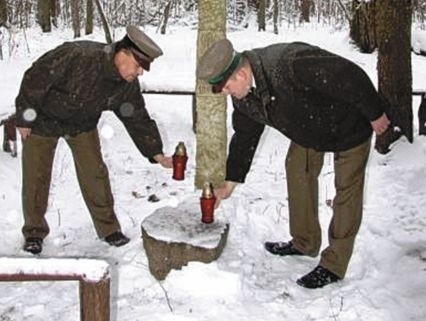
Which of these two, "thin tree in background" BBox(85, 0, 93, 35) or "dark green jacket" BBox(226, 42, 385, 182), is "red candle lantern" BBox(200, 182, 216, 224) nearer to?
"dark green jacket" BBox(226, 42, 385, 182)

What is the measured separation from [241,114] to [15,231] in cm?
229

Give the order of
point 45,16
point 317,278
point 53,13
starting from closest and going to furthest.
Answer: point 317,278 < point 45,16 < point 53,13

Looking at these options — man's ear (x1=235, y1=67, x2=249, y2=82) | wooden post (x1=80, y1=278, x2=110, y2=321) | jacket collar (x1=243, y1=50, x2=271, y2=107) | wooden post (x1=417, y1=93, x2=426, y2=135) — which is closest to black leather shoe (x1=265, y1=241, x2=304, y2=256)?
jacket collar (x1=243, y1=50, x2=271, y2=107)

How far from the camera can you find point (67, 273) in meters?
2.23

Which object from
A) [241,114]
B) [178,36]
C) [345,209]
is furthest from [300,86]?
[178,36]

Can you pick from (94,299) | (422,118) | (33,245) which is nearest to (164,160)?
(33,245)

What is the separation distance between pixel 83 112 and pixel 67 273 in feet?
7.74

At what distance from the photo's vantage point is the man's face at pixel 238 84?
11.8ft

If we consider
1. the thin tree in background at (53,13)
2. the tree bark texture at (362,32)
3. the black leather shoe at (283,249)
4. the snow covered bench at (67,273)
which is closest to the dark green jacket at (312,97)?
the black leather shoe at (283,249)

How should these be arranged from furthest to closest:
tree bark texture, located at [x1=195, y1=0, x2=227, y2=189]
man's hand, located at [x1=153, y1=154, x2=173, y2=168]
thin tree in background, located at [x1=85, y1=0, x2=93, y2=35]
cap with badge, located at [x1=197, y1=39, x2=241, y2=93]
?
1. thin tree in background, located at [x1=85, y1=0, x2=93, y2=35]
2. tree bark texture, located at [x1=195, y1=0, x2=227, y2=189]
3. man's hand, located at [x1=153, y1=154, x2=173, y2=168]
4. cap with badge, located at [x1=197, y1=39, x2=241, y2=93]

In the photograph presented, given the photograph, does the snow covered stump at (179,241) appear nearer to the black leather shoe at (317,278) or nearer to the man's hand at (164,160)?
the man's hand at (164,160)

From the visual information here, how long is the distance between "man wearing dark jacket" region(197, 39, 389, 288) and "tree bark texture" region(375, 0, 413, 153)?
2877 mm

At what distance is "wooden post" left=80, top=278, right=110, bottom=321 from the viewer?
7.38 feet

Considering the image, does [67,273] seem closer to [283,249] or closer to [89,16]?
[283,249]
